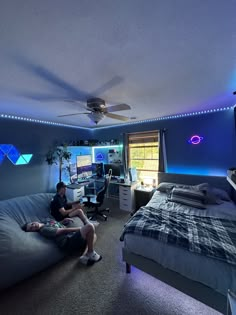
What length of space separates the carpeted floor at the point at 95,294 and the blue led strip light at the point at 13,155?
250 cm

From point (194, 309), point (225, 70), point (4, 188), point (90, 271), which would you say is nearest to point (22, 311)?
point (90, 271)

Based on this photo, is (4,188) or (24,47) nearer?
(24,47)

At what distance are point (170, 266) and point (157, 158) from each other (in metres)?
2.94

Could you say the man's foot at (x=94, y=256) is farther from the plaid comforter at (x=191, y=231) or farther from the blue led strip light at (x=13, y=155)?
the blue led strip light at (x=13, y=155)

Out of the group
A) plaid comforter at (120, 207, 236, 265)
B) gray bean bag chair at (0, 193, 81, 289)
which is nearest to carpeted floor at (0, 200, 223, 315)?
gray bean bag chair at (0, 193, 81, 289)

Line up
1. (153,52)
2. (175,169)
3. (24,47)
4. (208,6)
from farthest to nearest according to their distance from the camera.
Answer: (175,169) < (153,52) < (24,47) < (208,6)

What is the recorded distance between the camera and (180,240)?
160 cm

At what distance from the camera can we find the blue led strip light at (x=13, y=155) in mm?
3254

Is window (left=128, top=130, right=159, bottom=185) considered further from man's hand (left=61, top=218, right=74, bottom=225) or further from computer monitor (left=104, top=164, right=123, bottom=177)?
man's hand (left=61, top=218, right=74, bottom=225)

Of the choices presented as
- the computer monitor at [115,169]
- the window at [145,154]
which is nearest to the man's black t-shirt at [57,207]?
the computer monitor at [115,169]

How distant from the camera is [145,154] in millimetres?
4453

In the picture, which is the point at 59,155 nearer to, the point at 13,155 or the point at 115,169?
the point at 13,155

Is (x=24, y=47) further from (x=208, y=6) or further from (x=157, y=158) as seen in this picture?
(x=157, y=158)

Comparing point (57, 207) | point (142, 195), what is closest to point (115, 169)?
point (142, 195)
